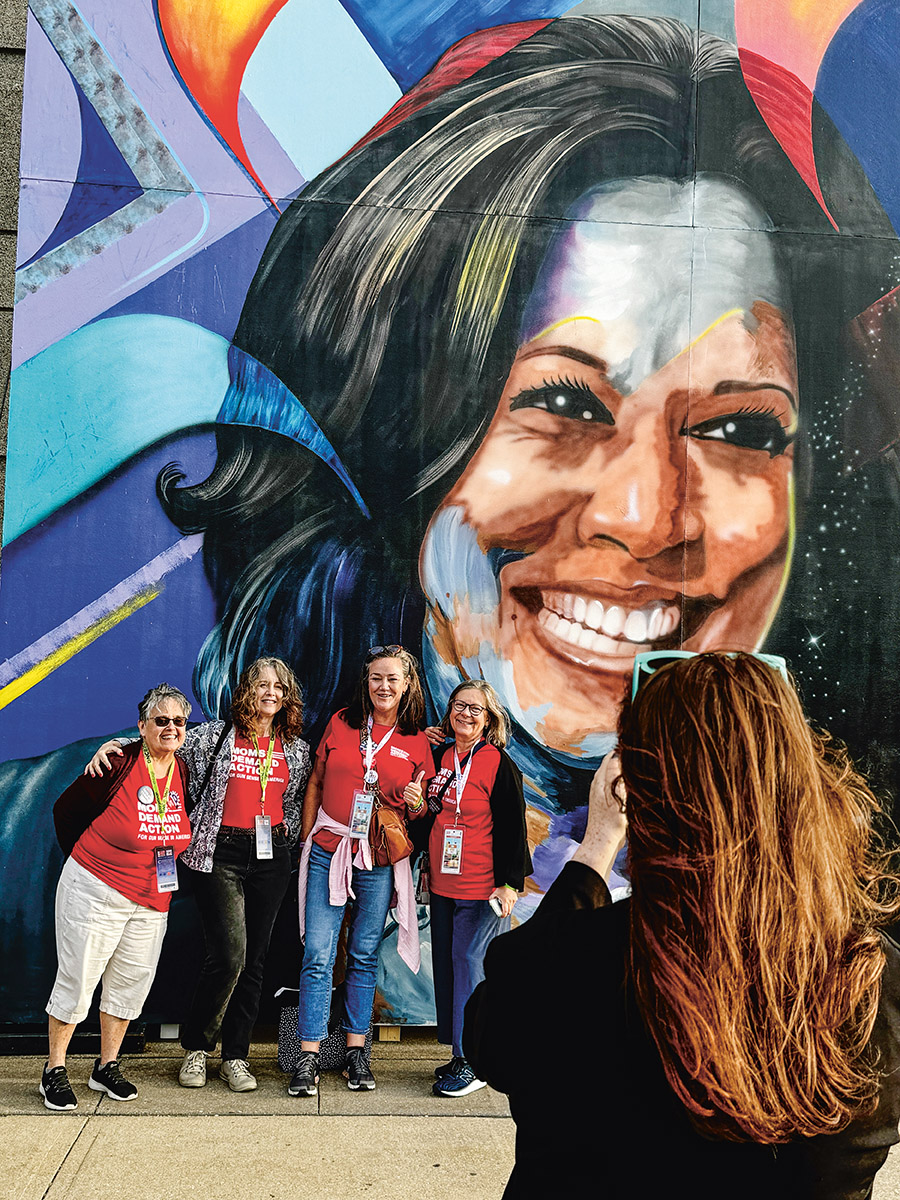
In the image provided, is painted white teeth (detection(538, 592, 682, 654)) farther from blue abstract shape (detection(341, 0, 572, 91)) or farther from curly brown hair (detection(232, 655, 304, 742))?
blue abstract shape (detection(341, 0, 572, 91))

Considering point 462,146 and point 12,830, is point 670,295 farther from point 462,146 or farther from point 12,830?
point 12,830

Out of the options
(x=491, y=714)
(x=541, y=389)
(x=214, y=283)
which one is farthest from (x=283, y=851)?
(x=214, y=283)

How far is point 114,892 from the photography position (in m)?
4.99

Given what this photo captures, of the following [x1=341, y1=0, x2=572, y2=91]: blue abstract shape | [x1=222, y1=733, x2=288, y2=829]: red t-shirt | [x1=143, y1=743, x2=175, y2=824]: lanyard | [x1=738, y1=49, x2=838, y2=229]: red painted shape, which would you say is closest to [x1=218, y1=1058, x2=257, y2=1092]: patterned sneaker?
[x1=222, y1=733, x2=288, y2=829]: red t-shirt

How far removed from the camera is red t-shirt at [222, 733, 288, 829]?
17.4 feet

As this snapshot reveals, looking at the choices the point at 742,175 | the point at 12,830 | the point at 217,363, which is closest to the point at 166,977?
the point at 12,830

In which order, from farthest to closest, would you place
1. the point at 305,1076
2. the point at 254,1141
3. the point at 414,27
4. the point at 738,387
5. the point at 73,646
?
the point at 738,387 < the point at 414,27 < the point at 73,646 < the point at 305,1076 < the point at 254,1141

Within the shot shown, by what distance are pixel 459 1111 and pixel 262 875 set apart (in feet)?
4.58

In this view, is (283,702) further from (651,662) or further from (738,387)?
(651,662)

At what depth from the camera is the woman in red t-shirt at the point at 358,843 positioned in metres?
5.29

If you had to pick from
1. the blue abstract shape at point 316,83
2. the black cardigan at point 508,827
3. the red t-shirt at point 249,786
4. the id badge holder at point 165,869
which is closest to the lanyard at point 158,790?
the id badge holder at point 165,869

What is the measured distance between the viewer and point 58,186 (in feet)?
18.9

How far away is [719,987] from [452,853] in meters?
4.11

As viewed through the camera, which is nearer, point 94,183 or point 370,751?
point 370,751
